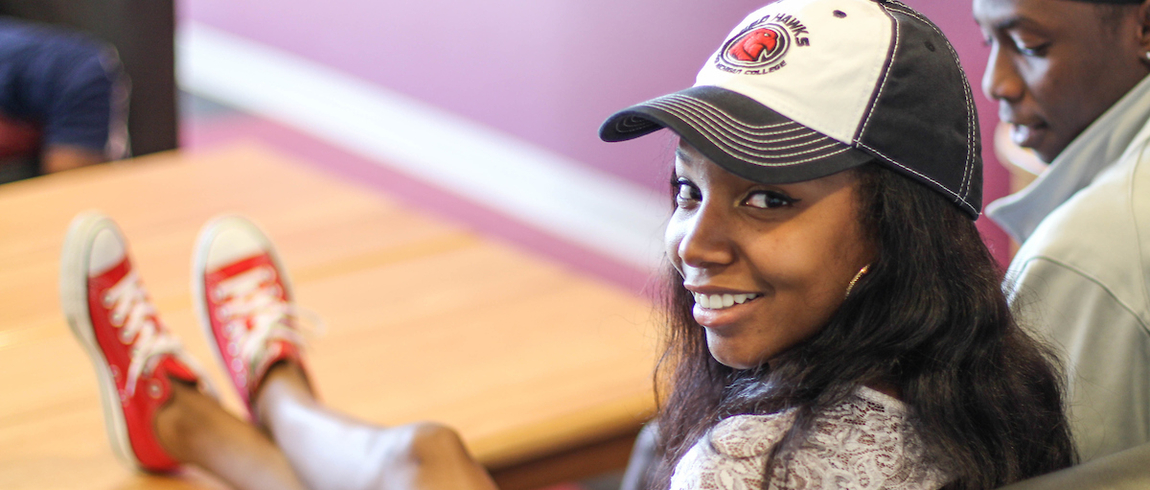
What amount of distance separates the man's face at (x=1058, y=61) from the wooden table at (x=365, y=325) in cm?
53

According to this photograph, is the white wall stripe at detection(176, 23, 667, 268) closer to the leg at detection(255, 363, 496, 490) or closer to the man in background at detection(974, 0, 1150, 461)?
the leg at detection(255, 363, 496, 490)

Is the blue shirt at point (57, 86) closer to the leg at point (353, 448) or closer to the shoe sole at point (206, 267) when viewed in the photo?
the shoe sole at point (206, 267)

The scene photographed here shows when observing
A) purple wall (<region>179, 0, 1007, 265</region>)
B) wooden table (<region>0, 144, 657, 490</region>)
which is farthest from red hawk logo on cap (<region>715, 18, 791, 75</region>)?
purple wall (<region>179, 0, 1007, 265</region>)

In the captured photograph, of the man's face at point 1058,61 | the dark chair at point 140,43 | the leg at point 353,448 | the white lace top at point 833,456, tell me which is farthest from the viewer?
the dark chair at point 140,43

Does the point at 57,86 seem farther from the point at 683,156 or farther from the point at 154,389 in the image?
the point at 683,156

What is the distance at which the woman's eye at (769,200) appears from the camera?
760 mm

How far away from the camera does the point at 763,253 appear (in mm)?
762

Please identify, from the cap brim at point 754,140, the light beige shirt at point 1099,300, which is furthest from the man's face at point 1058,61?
the cap brim at point 754,140

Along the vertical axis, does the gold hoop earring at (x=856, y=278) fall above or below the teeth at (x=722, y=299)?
above

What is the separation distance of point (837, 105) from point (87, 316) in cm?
101

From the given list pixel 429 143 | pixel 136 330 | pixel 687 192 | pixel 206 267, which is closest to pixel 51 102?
pixel 206 267

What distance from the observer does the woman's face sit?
2.49 feet

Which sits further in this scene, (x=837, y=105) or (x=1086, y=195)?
(x=1086, y=195)

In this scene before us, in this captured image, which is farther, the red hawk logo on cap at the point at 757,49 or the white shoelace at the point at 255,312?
the white shoelace at the point at 255,312
